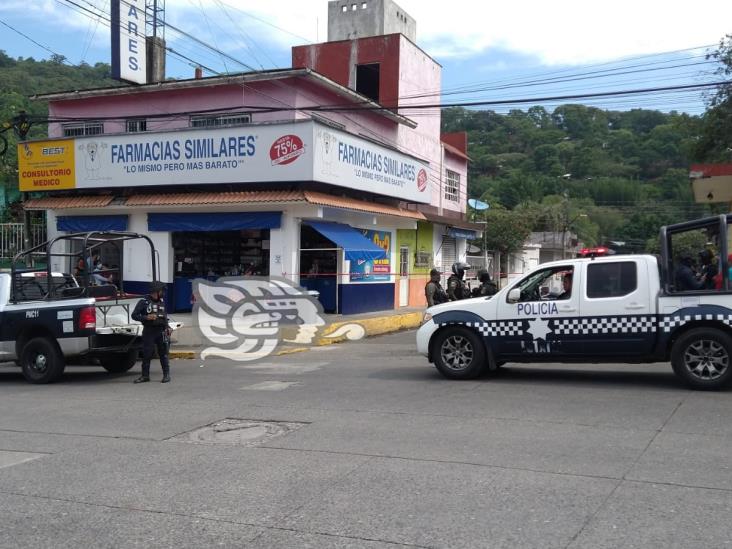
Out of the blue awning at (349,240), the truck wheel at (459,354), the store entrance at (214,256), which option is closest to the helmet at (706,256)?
the truck wheel at (459,354)

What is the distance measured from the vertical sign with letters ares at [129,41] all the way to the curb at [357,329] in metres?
10.1

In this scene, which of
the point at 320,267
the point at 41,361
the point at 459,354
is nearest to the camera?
the point at 459,354

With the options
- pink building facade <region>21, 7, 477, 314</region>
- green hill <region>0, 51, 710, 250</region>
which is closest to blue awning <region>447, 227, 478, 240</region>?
pink building facade <region>21, 7, 477, 314</region>

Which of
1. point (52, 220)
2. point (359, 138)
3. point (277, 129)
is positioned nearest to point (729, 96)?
point (359, 138)

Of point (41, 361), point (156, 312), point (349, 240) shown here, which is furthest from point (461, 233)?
point (41, 361)

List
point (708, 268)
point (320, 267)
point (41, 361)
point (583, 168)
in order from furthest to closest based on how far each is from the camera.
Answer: point (583, 168) → point (320, 267) → point (41, 361) → point (708, 268)

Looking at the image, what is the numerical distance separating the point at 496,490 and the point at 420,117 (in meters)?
25.3

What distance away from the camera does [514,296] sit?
10359 mm

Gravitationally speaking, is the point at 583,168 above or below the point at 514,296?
above

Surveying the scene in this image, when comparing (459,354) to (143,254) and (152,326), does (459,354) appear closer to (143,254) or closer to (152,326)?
(152,326)

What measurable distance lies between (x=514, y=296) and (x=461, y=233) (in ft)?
67.9

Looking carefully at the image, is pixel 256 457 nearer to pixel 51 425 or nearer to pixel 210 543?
pixel 210 543

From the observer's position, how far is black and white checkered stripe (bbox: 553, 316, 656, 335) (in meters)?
9.57

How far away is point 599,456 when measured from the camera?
20.2 feet
